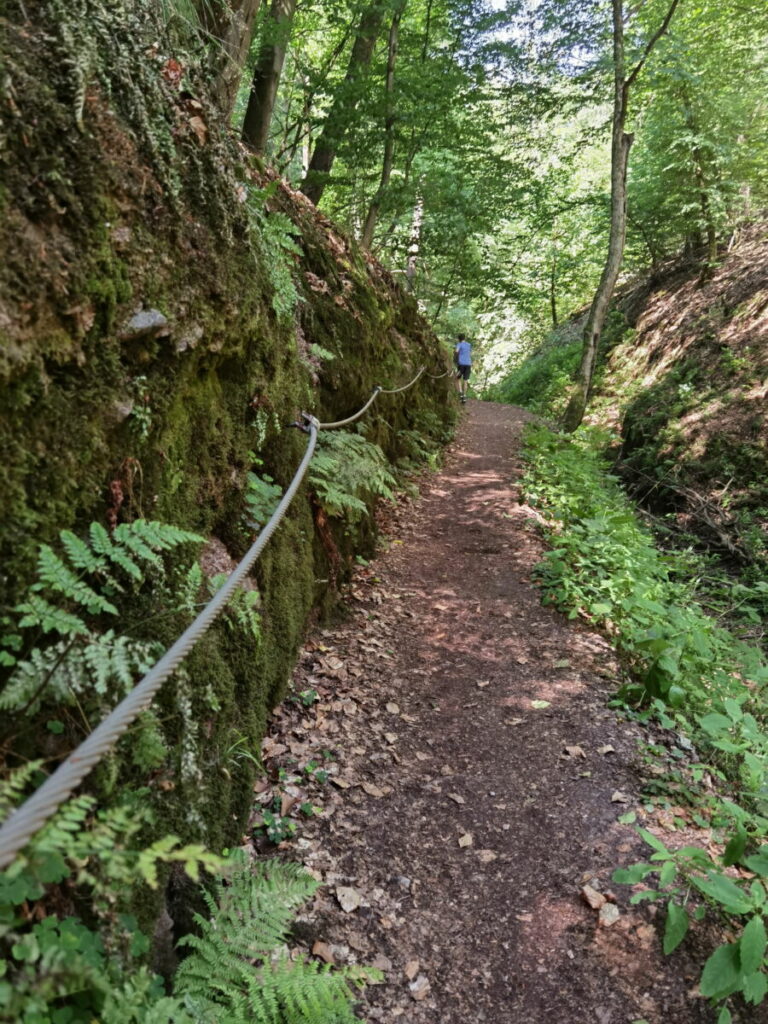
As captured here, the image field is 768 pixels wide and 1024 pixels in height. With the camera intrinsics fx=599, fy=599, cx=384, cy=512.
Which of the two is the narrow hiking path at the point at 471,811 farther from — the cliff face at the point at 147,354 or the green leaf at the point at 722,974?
the cliff face at the point at 147,354

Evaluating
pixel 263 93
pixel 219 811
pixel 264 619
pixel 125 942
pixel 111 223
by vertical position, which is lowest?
pixel 219 811

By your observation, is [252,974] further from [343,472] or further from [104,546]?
Result: [343,472]

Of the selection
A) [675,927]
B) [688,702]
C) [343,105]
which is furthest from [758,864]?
[343,105]

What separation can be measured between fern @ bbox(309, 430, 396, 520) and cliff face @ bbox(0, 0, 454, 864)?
68 centimetres

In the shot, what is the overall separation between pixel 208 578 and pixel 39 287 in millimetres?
1507

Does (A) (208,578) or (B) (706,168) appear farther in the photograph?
(B) (706,168)

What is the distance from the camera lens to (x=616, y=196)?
11516 mm

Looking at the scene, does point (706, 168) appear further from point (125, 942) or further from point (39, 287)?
point (125, 942)

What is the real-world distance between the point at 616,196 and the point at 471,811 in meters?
11.9

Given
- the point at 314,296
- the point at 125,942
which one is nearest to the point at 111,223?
the point at 125,942

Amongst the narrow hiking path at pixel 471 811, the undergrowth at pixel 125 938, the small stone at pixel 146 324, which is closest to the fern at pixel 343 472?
the narrow hiking path at pixel 471 811

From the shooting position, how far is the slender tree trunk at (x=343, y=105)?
28.0ft

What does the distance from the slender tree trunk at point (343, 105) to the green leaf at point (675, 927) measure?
9523mm

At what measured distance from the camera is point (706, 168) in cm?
1388
